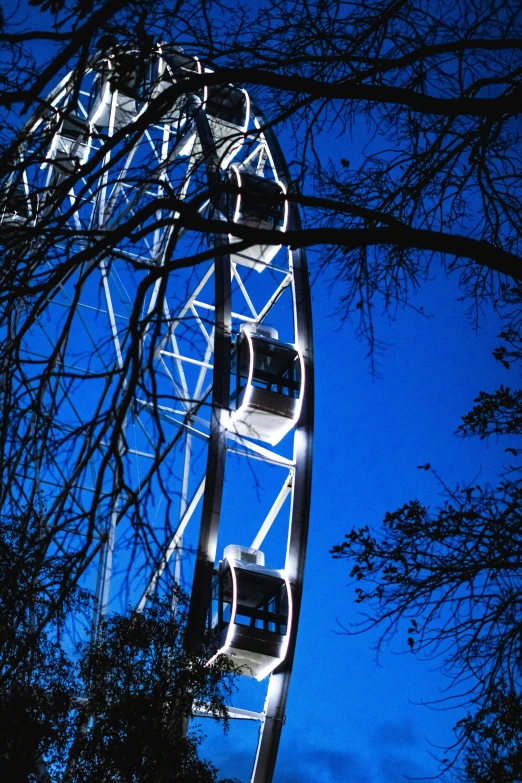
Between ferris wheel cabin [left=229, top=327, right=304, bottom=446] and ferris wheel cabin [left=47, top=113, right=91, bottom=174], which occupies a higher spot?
ferris wheel cabin [left=229, top=327, right=304, bottom=446]

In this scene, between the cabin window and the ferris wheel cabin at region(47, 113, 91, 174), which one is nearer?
the ferris wheel cabin at region(47, 113, 91, 174)

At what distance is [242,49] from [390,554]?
2984 mm

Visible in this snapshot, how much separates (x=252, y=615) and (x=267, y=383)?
4.55m

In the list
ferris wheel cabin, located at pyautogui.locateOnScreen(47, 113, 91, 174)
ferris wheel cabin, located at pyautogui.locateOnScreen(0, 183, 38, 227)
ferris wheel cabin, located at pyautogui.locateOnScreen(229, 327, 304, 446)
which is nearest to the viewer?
ferris wheel cabin, located at pyautogui.locateOnScreen(47, 113, 91, 174)

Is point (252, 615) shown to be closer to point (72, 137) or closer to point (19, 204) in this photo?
point (72, 137)

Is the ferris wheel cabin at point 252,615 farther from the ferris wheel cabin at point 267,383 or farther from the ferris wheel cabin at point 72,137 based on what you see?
the ferris wheel cabin at point 72,137

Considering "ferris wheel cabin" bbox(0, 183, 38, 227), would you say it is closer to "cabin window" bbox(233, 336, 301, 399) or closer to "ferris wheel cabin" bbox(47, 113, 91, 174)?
"ferris wheel cabin" bbox(47, 113, 91, 174)

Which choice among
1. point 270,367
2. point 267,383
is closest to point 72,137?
point 267,383

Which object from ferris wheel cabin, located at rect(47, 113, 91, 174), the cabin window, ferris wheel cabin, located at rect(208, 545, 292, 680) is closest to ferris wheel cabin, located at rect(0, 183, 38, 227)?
ferris wheel cabin, located at rect(47, 113, 91, 174)

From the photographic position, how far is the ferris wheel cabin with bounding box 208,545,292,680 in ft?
58.4

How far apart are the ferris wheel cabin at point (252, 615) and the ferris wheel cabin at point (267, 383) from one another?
2796 mm

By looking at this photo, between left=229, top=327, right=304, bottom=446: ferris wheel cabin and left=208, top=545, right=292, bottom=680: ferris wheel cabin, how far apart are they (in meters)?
2.80

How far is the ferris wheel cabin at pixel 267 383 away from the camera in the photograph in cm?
1964

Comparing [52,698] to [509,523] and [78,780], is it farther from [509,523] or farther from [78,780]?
[509,523]
